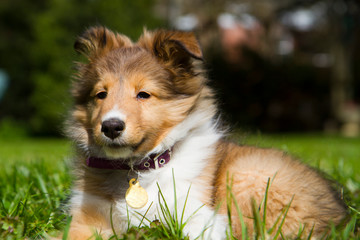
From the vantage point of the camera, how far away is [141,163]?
119 inches

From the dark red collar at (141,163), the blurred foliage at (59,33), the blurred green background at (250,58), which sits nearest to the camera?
the dark red collar at (141,163)

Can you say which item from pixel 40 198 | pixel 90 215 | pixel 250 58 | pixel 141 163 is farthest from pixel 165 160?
pixel 250 58

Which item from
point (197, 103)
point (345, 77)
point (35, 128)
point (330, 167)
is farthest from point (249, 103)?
point (197, 103)

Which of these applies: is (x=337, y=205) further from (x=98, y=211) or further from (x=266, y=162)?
→ (x=98, y=211)

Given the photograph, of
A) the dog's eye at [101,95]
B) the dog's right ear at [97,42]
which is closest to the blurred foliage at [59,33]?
the dog's right ear at [97,42]

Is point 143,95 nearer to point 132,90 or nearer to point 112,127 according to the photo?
point 132,90

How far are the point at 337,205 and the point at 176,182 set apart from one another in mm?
1181

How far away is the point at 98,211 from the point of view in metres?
2.87

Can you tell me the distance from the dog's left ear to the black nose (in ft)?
2.54

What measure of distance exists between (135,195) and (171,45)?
1.22 m

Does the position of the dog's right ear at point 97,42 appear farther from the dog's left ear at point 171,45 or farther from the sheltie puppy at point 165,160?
the dog's left ear at point 171,45

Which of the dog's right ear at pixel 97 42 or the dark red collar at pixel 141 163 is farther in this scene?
the dog's right ear at pixel 97 42

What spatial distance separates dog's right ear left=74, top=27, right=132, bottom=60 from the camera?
11.3 feet

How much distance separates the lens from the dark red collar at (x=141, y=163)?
9.91ft
